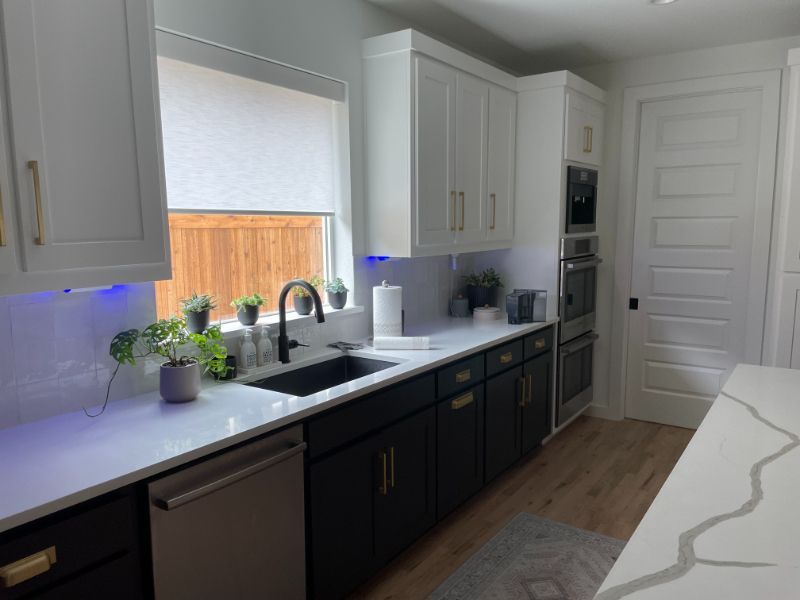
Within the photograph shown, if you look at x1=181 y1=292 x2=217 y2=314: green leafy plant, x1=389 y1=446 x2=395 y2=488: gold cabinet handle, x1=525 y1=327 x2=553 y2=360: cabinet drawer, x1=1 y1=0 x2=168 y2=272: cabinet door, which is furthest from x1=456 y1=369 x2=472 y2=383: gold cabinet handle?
x1=1 y1=0 x2=168 y2=272: cabinet door

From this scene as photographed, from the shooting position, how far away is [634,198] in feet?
13.8

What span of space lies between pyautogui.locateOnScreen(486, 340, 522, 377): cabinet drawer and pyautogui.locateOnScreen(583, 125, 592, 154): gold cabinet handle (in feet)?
4.85

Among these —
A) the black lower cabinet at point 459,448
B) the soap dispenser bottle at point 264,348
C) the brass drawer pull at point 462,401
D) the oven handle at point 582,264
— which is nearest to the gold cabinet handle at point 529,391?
the black lower cabinet at point 459,448

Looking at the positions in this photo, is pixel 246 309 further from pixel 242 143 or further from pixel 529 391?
pixel 529 391

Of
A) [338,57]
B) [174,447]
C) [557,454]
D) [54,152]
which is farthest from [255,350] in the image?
[557,454]

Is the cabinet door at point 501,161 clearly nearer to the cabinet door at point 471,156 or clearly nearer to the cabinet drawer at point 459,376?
the cabinet door at point 471,156

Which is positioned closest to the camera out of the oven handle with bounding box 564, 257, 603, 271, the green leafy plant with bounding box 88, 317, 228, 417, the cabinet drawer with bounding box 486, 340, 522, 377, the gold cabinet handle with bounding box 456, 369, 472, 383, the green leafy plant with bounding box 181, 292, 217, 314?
the green leafy plant with bounding box 88, 317, 228, 417

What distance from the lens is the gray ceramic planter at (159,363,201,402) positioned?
1.98 m

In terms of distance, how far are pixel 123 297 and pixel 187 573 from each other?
36.9 inches

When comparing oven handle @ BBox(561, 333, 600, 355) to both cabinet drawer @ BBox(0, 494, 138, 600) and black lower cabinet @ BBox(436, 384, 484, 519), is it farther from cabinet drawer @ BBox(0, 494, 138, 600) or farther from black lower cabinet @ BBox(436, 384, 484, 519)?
cabinet drawer @ BBox(0, 494, 138, 600)

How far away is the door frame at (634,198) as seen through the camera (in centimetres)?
374

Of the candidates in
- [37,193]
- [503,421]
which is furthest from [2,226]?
[503,421]

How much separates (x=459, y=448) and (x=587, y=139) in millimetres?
2297

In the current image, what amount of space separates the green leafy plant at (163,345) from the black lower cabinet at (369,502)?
552 millimetres
